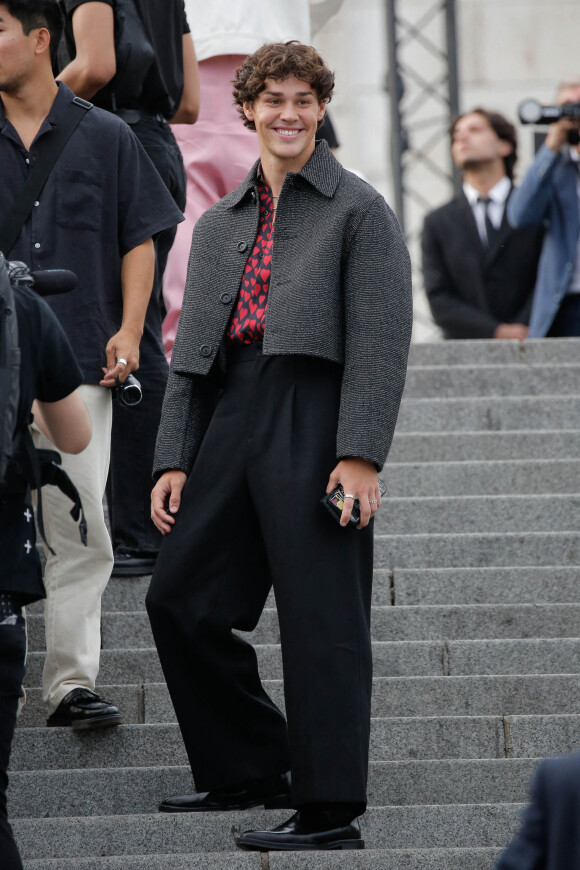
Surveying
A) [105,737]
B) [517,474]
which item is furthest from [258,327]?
[517,474]

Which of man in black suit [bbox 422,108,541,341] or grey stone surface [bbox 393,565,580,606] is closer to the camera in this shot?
grey stone surface [bbox 393,565,580,606]

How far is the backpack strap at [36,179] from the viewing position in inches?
175

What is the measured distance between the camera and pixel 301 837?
3496mm

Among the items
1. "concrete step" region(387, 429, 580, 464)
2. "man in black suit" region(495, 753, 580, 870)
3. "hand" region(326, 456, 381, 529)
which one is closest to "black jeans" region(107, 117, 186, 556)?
"concrete step" region(387, 429, 580, 464)

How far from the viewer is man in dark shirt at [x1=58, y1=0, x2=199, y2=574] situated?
5039mm

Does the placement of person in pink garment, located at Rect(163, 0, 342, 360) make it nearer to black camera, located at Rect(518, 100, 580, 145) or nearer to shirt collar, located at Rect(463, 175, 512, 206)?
black camera, located at Rect(518, 100, 580, 145)

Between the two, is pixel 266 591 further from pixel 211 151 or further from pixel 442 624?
pixel 211 151

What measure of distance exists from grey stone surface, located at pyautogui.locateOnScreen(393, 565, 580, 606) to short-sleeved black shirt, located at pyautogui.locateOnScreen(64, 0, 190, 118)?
178 cm

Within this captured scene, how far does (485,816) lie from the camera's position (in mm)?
3695

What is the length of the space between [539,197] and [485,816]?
4120 millimetres

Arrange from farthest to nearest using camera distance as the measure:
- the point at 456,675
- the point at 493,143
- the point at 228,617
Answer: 1. the point at 493,143
2. the point at 456,675
3. the point at 228,617

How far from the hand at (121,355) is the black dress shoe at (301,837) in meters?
1.46

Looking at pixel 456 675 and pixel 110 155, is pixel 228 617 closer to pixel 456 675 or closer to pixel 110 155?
pixel 456 675

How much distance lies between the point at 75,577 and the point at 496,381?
3220mm
